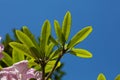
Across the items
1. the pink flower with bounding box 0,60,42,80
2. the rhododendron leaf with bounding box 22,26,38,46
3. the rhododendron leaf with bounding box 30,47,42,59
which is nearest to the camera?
the pink flower with bounding box 0,60,42,80

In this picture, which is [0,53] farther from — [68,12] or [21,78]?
[68,12]

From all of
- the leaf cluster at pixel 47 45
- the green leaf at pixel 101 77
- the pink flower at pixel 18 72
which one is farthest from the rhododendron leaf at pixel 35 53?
the green leaf at pixel 101 77

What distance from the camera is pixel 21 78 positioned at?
5.81 feet

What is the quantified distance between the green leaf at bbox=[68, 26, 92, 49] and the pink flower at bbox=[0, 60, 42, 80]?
309mm

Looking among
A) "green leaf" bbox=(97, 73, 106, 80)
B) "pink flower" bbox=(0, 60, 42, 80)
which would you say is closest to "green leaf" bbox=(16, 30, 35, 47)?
"pink flower" bbox=(0, 60, 42, 80)

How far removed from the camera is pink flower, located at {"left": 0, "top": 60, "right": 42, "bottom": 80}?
1.72 metres

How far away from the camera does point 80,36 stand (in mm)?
2131

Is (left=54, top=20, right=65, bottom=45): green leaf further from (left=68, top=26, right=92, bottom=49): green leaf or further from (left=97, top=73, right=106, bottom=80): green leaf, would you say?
(left=97, top=73, right=106, bottom=80): green leaf

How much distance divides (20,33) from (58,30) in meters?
0.21

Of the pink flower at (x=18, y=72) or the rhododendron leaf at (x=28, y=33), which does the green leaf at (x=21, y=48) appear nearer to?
the rhododendron leaf at (x=28, y=33)

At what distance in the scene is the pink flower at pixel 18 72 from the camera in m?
1.72

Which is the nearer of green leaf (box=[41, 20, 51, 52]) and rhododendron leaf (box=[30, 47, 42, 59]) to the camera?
rhododendron leaf (box=[30, 47, 42, 59])

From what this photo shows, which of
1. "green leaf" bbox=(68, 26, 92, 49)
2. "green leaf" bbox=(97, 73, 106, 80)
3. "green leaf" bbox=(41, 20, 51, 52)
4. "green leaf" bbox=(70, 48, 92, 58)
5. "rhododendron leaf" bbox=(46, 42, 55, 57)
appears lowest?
"green leaf" bbox=(97, 73, 106, 80)

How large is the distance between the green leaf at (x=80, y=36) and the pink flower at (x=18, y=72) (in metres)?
0.31
